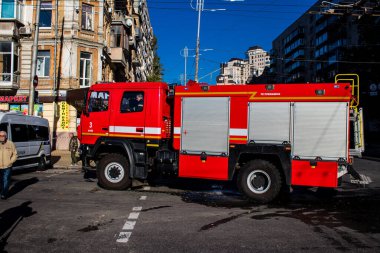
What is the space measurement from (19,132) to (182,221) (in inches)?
349

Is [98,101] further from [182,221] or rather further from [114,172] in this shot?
[182,221]

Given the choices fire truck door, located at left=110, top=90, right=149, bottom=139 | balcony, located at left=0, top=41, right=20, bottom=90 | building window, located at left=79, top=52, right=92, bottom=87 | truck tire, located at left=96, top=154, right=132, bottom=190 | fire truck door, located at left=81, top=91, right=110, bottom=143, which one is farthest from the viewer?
building window, located at left=79, top=52, right=92, bottom=87

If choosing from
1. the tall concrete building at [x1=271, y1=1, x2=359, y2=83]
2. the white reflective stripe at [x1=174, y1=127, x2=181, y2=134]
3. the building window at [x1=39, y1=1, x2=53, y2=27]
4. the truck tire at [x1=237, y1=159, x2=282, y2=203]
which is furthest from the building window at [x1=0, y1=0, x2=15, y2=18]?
the tall concrete building at [x1=271, y1=1, x2=359, y2=83]

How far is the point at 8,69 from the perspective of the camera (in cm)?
2636

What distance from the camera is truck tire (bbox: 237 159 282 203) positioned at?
909cm

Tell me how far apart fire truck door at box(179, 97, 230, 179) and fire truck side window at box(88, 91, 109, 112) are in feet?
7.86

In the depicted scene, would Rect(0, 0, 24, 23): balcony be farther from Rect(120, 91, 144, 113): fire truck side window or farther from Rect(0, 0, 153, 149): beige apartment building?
Rect(120, 91, 144, 113): fire truck side window

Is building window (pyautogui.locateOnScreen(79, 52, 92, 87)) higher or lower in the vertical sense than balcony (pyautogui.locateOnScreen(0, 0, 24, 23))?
lower

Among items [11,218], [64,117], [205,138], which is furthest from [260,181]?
[64,117]

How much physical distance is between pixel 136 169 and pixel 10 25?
20.6m

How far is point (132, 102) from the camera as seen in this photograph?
10461mm

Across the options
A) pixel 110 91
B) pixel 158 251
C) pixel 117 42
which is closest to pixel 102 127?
pixel 110 91

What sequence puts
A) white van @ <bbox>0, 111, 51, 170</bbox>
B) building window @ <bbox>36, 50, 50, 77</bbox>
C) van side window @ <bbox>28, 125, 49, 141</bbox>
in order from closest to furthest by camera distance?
white van @ <bbox>0, 111, 51, 170</bbox>, van side window @ <bbox>28, 125, 49, 141</bbox>, building window @ <bbox>36, 50, 50, 77</bbox>

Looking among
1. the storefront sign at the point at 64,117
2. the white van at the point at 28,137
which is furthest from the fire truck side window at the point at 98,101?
the storefront sign at the point at 64,117
